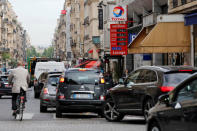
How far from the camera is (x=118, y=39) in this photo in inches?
1753

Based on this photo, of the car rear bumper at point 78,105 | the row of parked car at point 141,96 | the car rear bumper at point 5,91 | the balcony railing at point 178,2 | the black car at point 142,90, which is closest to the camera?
the row of parked car at point 141,96

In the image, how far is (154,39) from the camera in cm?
2806

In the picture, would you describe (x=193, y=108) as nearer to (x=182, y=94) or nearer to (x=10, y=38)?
(x=182, y=94)

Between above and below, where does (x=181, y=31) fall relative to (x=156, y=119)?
above

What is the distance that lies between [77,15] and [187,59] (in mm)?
76959

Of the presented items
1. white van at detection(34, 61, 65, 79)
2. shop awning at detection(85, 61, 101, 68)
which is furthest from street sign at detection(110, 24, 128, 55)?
shop awning at detection(85, 61, 101, 68)

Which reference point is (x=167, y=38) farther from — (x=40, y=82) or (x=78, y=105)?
(x=78, y=105)

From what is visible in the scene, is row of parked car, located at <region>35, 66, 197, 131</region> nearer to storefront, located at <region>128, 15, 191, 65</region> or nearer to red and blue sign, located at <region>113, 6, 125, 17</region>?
storefront, located at <region>128, 15, 191, 65</region>

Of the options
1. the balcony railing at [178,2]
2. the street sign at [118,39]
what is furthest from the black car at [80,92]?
the street sign at [118,39]

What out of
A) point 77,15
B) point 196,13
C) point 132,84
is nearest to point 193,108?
→ point 132,84

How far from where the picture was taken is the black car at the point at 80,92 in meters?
17.2

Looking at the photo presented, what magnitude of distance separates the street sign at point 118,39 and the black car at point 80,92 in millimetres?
26402

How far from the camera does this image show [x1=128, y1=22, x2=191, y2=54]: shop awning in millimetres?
28000

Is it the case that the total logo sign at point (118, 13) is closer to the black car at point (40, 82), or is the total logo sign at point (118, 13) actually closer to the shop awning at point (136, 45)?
the shop awning at point (136, 45)
